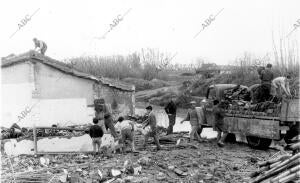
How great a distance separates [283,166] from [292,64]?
1594 cm

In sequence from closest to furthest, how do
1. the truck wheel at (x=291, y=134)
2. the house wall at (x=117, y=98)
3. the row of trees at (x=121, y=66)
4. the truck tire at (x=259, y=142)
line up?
1. the truck wheel at (x=291, y=134)
2. the truck tire at (x=259, y=142)
3. the house wall at (x=117, y=98)
4. the row of trees at (x=121, y=66)

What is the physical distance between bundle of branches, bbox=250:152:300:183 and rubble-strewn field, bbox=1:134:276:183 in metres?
2.04

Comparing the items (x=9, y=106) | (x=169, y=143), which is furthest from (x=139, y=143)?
(x=9, y=106)

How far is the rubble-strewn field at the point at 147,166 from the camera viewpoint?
411 inches

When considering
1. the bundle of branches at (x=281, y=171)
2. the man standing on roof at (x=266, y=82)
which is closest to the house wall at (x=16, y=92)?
the man standing on roof at (x=266, y=82)

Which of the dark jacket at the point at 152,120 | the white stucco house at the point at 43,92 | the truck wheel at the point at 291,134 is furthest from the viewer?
the white stucco house at the point at 43,92

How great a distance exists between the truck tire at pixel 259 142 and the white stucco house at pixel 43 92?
6.39 meters

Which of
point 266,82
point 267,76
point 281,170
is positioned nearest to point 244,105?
point 266,82

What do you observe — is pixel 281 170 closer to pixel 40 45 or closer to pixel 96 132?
pixel 96 132

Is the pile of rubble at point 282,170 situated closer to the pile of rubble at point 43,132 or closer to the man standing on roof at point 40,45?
the pile of rubble at point 43,132

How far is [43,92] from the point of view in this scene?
16.5m

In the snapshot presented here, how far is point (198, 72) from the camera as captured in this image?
39.2 metres

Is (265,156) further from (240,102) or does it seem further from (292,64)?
(292,64)

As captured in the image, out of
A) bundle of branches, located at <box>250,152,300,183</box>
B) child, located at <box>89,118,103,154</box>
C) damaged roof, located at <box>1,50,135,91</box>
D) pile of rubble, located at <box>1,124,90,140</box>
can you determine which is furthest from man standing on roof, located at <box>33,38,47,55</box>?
bundle of branches, located at <box>250,152,300,183</box>
